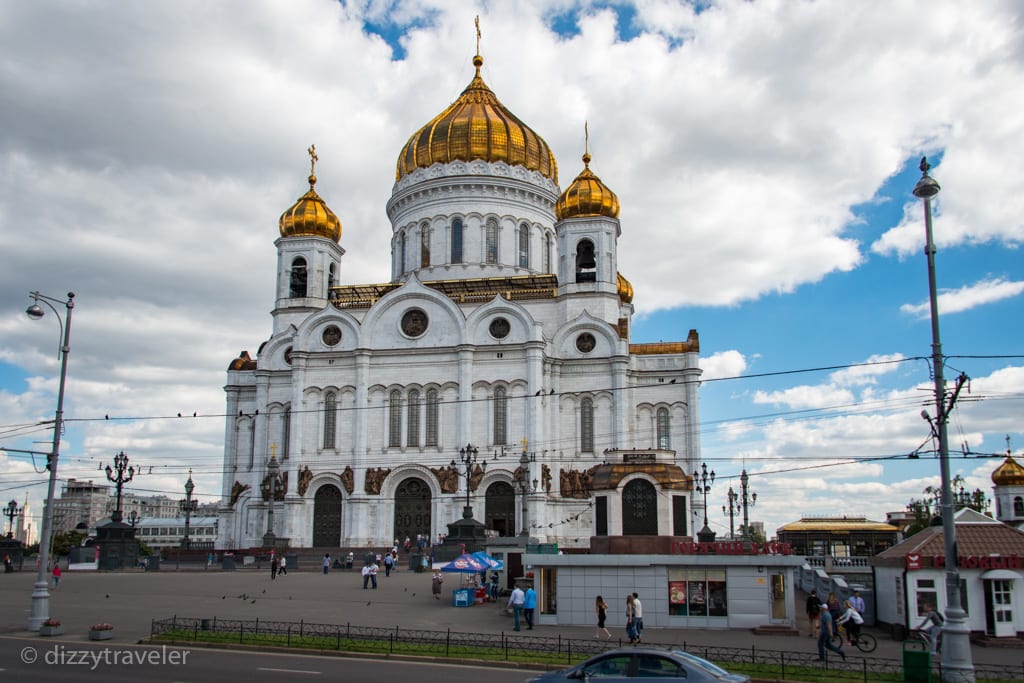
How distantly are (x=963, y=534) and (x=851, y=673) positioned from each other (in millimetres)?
8589

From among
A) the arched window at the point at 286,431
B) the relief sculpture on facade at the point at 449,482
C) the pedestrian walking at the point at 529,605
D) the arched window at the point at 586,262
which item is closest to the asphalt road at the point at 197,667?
the pedestrian walking at the point at 529,605

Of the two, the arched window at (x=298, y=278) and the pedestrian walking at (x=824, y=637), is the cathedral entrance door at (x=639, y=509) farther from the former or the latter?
the arched window at (x=298, y=278)

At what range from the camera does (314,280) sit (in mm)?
58188

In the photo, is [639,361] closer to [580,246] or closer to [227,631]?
[580,246]

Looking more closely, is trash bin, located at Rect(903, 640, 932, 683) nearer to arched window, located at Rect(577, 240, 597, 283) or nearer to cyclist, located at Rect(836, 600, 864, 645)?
cyclist, located at Rect(836, 600, 864, 645)

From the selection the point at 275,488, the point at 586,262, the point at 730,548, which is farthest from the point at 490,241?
the point at 730,548

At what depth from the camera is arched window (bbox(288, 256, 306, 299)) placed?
5894cm

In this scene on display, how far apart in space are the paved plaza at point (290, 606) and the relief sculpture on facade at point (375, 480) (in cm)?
1262

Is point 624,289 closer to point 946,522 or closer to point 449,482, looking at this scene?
point 449,482

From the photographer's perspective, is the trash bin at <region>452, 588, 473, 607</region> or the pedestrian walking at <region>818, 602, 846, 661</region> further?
the trash bin at <region>452, 588, 473, 607</region>

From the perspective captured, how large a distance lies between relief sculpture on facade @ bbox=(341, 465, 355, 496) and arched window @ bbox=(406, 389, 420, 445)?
347cm

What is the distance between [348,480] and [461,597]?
981 inches

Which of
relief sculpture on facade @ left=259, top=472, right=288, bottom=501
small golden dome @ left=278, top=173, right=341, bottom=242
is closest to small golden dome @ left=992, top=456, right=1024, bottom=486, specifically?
relief sculpture on facade @ left=259, top=472, right=288, bottom=501

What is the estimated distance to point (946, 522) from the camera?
16719 millimetres
